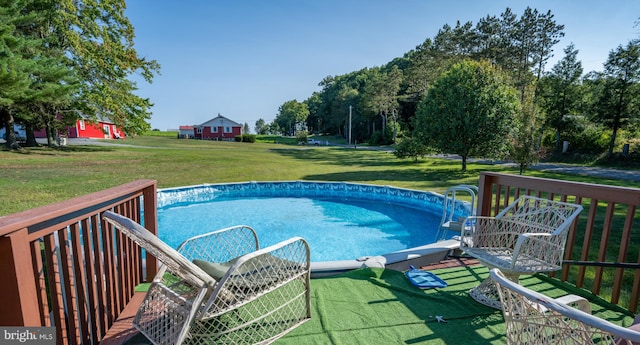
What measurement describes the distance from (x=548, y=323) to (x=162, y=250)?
1831mm

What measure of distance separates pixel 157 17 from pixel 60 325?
15342 mm

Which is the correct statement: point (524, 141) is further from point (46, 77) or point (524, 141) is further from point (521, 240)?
point (46, 77)

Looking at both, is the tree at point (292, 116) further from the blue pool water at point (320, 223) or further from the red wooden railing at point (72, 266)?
the red wooden railing at point (72, 266)

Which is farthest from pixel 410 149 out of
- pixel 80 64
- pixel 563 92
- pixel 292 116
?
pixel 292 116

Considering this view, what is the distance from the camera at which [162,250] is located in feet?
5.17

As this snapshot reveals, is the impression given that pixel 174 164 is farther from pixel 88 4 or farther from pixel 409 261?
pixel 409 261

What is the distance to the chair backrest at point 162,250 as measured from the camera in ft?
5.12

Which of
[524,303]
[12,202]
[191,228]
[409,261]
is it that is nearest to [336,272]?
[409,261]

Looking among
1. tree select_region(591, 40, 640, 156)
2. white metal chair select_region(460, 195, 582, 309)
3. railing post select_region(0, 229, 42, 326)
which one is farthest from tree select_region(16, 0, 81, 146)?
tree select_region(591, 40, 640, 156)

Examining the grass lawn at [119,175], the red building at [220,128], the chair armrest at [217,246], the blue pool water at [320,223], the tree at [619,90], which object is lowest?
the blue pool water at [320,223]

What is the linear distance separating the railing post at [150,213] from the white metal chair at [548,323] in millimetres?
2904

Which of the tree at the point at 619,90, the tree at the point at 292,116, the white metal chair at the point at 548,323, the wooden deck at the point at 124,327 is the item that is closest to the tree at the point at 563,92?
the tree at the point at 619,90

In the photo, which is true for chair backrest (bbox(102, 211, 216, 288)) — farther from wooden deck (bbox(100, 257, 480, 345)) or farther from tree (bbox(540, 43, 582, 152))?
tree (bbox(540, 43, 582, 152))

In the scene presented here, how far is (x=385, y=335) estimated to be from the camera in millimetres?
2293
